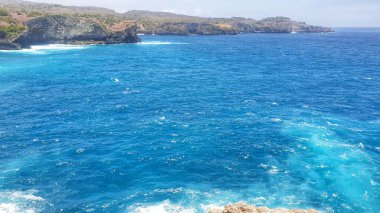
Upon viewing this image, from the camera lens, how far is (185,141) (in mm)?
69875

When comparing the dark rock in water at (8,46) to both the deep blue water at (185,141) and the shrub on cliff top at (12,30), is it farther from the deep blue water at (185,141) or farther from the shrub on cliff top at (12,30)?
the deep blue water at (185,141)

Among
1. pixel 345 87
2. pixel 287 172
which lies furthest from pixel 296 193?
pixel 345 87

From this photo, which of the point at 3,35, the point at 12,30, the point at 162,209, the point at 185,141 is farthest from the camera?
the point at 12,30

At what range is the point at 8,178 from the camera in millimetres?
55000

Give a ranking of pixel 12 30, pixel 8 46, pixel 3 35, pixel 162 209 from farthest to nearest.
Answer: pixel 8 46 < pixel 12 30 < pixel 3 35 < pixel 162 209

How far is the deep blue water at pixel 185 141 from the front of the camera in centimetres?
5125

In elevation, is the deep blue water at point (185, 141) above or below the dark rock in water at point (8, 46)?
below

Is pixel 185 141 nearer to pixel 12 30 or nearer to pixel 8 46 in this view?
pixel 8 46

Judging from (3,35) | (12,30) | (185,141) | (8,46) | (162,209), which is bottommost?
(162,209)

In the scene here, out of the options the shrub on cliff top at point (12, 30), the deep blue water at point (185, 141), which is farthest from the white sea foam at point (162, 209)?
the shrub on cliff top at point (12, 30)

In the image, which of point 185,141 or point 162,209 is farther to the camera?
point 185,141

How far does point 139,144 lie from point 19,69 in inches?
3588

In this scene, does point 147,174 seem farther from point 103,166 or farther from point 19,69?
point 19,69

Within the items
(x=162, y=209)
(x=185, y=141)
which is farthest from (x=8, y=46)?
(x=162, y=209)
